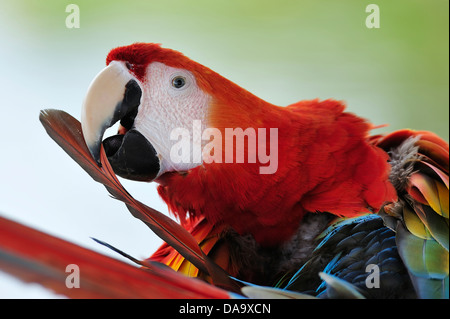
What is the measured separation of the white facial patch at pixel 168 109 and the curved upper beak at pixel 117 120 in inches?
0.4

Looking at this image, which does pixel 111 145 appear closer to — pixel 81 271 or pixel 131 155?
pixel 131 155

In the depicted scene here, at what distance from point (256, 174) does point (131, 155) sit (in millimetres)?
184

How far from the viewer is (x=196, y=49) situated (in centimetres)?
73

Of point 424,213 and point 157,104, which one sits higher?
point 157,104

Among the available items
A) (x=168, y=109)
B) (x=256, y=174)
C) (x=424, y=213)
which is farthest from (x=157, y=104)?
(x=424, y=213)

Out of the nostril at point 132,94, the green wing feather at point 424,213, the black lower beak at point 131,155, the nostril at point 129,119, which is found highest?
the nostril at point 132,94

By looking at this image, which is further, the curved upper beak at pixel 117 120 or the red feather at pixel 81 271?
the curved upper beak at pixel 117 120

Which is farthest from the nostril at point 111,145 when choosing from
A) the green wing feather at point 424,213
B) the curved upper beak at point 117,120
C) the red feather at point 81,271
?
the green wing feather at point 424,213

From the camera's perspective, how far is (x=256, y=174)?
590 mm

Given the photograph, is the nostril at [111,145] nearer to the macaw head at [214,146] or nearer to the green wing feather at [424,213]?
the macaw head at [214,146]

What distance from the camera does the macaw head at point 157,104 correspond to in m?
0.58

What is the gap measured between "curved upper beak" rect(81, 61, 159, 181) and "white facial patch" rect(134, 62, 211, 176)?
0.01 meters

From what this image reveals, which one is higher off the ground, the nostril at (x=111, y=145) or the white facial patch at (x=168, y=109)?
the white facial patch at (x=168, y=109)

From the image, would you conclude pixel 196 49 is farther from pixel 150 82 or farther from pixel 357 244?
pixel 357 244
